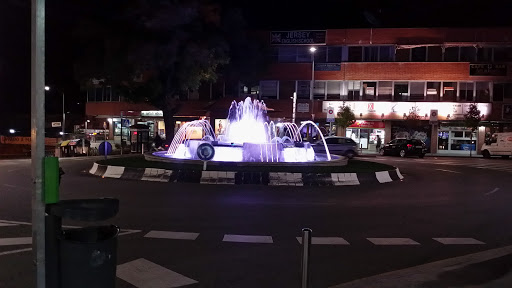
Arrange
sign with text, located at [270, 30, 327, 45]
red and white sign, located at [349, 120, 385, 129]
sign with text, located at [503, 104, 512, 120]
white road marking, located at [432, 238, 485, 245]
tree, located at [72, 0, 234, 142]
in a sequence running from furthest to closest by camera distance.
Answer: sign with text, located at [270, 30, 327, 45] → red and white sign, located at [349, 120, 385, 129] → sign with text, located at [503, 104, 512, 120] → tree, located at [72, 0, 234, 142] → white road marking, located at [432, 238, 485, 245]

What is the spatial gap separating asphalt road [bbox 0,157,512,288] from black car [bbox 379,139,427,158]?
72.6ft

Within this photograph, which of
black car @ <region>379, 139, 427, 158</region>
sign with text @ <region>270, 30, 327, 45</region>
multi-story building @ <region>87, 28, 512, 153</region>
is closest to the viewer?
black car @ <region>379, 139, 427, 158</region>

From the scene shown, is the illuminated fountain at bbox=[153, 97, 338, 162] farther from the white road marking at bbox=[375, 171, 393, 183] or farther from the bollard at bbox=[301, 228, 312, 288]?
the bollard at bbox=[301, 228, 312, 288]

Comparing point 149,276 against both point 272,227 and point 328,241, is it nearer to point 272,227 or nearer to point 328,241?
point 328,241

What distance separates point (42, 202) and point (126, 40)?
25952mm

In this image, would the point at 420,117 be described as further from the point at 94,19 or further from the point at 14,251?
the point at 14,251

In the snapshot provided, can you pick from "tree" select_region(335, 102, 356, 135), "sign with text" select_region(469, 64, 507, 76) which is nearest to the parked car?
"tree" select_region(335, 102, 356, 135)

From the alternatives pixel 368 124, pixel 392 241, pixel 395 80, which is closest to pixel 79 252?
pixel 392 241

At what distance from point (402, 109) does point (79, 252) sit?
4563cm

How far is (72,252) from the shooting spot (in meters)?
3.80

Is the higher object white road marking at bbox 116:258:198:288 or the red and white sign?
the red and white sign

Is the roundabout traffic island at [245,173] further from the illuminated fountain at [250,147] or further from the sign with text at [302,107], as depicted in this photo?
the sign with text at [302,107]

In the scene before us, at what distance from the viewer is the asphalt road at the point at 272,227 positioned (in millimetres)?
6516

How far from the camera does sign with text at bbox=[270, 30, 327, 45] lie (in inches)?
1901
